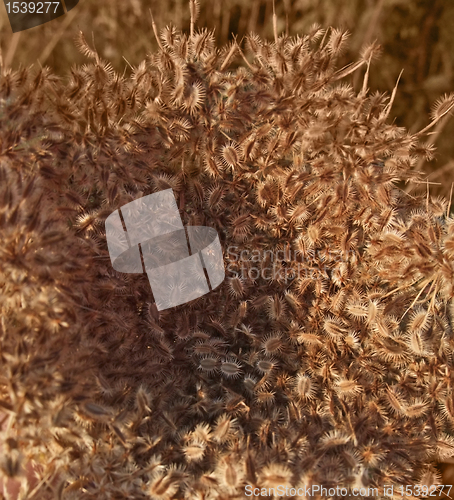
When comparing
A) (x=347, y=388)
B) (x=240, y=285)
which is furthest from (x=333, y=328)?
(x=240, y=285)

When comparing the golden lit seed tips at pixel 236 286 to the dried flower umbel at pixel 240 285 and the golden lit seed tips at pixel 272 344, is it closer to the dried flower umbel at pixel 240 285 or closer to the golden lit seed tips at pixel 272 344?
the dried flower umbel at pixel 240 285

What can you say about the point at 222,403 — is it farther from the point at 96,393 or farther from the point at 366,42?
the point at 366,42

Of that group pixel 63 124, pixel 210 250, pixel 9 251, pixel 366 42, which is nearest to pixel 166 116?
pixel 63 124

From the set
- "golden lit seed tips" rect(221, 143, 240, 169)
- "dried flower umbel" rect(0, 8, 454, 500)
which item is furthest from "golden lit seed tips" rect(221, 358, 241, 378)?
"golden lit seed tips" rect(221, 143, 240, 169)

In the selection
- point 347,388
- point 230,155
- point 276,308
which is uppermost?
point 230,155

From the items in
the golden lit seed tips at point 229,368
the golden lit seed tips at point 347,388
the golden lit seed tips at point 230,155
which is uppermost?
the golden lit seed tips at point 230,155

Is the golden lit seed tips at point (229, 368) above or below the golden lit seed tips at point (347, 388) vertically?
above

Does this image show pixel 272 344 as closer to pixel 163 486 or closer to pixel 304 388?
pixel 304 388

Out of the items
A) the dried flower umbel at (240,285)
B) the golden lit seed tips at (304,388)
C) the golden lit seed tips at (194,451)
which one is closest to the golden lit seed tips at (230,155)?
the dried flower umbel at (240,285)
